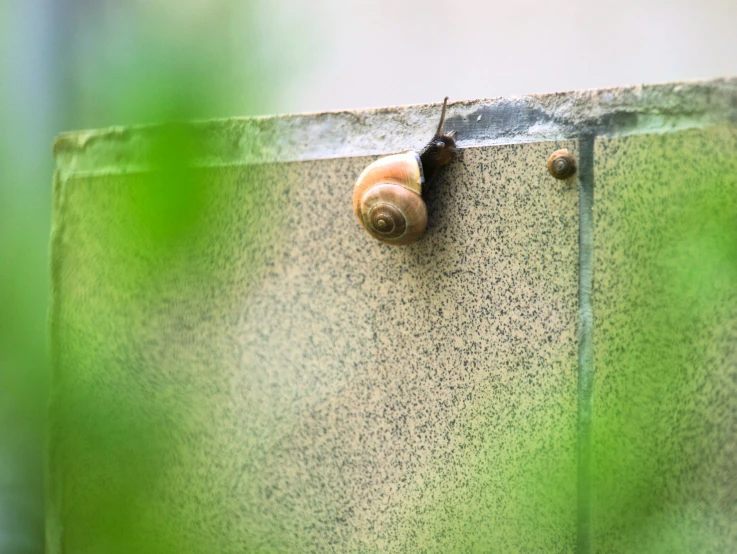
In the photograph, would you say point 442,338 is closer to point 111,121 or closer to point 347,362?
point 347,362

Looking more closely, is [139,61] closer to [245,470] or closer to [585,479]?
[585,479]

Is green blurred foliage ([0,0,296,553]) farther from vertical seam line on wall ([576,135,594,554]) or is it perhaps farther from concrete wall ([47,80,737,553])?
vertical seam line on wall ([576,135,594,554])

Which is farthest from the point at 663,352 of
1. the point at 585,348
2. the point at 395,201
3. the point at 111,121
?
the point at 111,121

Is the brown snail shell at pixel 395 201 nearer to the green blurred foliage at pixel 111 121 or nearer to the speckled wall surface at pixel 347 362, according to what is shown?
the speckled wall surface at pixel 347 362

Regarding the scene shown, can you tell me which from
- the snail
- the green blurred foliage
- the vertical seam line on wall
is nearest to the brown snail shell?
the snail

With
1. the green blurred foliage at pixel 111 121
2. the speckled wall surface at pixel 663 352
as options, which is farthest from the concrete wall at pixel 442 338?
the green blurred foliage at pixel 111 121

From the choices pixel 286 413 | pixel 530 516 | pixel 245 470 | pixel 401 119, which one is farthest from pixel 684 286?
pixel 245 470
